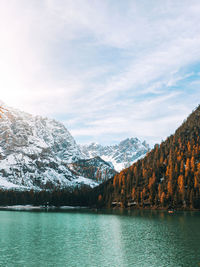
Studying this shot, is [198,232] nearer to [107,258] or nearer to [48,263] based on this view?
[107,258]

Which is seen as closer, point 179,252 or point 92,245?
point 179,252

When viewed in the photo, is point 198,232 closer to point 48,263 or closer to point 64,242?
point 64,242

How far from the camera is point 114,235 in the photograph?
85.4 m

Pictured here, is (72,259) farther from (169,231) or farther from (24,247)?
(169,231)

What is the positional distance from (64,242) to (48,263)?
21754 mm

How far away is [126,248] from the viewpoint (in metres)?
65.4

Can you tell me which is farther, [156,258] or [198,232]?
[198,232]

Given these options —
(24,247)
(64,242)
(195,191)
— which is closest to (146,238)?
(64,242)

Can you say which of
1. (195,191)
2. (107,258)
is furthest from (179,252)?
(195,191)

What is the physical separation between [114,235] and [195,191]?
133m

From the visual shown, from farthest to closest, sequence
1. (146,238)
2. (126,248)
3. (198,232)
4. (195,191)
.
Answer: (195,191) < (198,232) < (146,238) < (126,248)

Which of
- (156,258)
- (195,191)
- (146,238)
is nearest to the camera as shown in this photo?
(156,258)

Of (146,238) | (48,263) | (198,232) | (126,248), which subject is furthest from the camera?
(198,232)

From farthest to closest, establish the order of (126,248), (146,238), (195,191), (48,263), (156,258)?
(195,191) → (146,238) → (126,248) → (156,258) → (48,263)
